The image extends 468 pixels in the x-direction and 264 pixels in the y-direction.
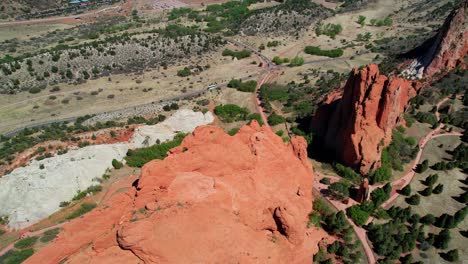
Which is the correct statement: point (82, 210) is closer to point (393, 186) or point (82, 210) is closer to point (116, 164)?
point (116, 164)

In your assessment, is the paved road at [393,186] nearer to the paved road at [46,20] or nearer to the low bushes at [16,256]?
the low bushes at [16,256]

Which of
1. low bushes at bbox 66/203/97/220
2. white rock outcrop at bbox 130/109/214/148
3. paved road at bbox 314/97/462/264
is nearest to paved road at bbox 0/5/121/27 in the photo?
white rock outcrop at bbox 130/109/214/148

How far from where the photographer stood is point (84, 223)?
101 ft

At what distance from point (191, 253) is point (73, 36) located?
423 ft

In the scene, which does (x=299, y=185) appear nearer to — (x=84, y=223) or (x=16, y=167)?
(x=84, y=223)

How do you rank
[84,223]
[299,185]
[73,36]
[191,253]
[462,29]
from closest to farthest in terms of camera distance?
[191,253] < [84,223] < [299,185] < [462,29] < [73,36]

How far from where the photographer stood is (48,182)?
52.0 metres

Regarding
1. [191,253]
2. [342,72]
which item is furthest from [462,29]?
[191,253]

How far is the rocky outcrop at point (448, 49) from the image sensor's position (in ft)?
229

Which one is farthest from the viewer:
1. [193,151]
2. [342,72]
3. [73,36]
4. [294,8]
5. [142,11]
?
[142,11]

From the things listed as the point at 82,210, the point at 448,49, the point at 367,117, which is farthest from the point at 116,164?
the point at 448,49

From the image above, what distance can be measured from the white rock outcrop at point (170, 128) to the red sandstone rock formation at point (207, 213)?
2979 cm

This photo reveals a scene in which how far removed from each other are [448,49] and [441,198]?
37.6 meters

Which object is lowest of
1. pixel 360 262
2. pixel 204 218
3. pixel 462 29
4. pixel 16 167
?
pixel 16 167
